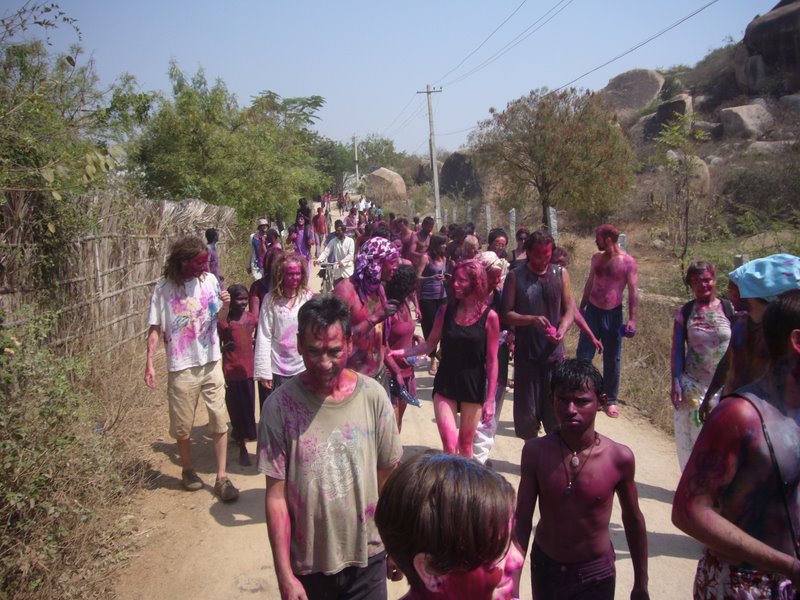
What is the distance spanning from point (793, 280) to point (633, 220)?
2398cm

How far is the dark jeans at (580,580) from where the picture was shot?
101 inches

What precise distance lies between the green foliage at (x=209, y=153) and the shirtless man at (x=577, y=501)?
575 inches

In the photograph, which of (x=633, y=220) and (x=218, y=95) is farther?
(x=633, y=220)

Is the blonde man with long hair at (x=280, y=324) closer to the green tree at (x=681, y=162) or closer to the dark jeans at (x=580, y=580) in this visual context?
the dark jeans at (x=580, y=580)

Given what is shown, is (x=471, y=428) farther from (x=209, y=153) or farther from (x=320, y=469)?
(x=209, y=153)

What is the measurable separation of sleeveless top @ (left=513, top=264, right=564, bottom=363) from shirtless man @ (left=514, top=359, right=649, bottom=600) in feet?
7.32

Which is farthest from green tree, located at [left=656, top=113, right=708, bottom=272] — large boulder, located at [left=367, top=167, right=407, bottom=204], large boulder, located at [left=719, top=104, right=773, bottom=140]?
large boulder, located at [left=367, top=167, right=407, bottom=204]

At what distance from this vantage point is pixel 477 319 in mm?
4352

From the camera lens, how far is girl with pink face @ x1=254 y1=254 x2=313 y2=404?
15.2 feet

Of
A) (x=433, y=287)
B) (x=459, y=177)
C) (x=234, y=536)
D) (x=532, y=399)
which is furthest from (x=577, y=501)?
(x=459, y=177)

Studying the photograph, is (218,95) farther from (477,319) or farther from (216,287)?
(477,319)

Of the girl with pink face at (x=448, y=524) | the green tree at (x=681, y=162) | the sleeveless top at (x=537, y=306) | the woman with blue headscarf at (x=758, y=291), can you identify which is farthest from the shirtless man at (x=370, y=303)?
the green tree at (x=681, y=162)

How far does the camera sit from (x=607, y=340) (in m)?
6.51

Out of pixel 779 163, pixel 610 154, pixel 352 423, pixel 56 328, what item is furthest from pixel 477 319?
pixel 779 163
